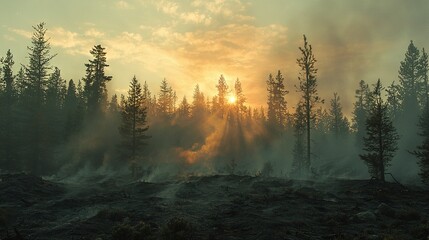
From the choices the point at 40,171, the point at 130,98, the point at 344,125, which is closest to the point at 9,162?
the point at 40,171

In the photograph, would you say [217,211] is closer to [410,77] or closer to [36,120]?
[36,120]

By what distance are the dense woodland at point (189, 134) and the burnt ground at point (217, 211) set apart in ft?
24.5

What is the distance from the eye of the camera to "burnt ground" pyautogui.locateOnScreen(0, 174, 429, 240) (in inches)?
582

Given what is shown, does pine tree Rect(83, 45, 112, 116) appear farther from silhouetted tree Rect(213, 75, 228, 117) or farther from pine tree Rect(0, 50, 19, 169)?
silhouetted tree Rect(213, 75, 228, 117)

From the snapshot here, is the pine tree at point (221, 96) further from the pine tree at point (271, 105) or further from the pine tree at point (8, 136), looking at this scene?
the pine tree at point (8, 136)

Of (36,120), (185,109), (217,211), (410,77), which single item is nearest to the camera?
(217,211)

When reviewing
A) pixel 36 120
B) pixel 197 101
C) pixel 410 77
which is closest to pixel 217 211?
pixel 36 120

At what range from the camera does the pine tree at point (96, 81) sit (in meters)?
62.1

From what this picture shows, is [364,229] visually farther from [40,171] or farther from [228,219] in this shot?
[40,171]

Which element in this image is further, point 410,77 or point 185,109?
point 185,109

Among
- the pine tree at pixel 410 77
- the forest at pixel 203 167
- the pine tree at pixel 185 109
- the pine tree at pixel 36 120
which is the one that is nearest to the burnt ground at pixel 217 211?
the forest at pixel 203 167

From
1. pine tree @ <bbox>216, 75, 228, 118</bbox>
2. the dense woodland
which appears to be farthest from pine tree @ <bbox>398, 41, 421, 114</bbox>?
pine tree @ <bbox>216, 75, 228, 118</bbox>

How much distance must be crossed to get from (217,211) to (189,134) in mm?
61119

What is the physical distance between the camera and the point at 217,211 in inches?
782
